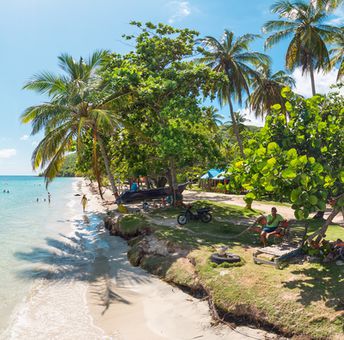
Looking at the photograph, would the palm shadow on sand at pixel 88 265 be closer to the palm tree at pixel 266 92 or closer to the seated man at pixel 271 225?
the seated man at pixel 271 225

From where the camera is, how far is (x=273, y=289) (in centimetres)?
608

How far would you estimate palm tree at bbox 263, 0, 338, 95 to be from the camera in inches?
722

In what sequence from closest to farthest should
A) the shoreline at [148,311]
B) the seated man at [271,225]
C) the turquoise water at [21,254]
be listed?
the shoreline at [148,311] → the turquoise water at [21,254] → the seated man at [271,225]

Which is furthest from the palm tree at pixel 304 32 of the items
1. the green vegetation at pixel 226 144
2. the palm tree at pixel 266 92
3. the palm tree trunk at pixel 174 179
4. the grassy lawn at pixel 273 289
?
the grassy lawn at pixel 273 289

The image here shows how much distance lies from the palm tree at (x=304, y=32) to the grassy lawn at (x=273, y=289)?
585 inches

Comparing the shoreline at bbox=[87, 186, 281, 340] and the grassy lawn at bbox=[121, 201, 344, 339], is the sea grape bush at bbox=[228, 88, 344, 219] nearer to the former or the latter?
the grassy lawn at bbox=[121, 201, 344, 339]

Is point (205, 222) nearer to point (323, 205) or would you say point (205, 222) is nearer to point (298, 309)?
point (298, 309)

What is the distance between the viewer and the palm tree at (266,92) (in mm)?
25031

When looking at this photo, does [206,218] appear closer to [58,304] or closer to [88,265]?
[88,265]

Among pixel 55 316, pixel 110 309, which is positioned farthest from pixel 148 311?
pixel 55 316

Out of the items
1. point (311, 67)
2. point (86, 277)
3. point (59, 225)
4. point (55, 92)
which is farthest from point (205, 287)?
point (311, 67)

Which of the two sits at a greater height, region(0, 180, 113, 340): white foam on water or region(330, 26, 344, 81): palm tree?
region(330, 26, 344, 81): palm tree

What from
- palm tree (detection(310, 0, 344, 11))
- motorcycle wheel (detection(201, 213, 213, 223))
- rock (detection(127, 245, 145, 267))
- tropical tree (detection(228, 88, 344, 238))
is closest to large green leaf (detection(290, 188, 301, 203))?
tropical tree (detection(228, 88, 344, 238))

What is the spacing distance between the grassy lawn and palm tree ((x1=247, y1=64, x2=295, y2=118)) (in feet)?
60.3
